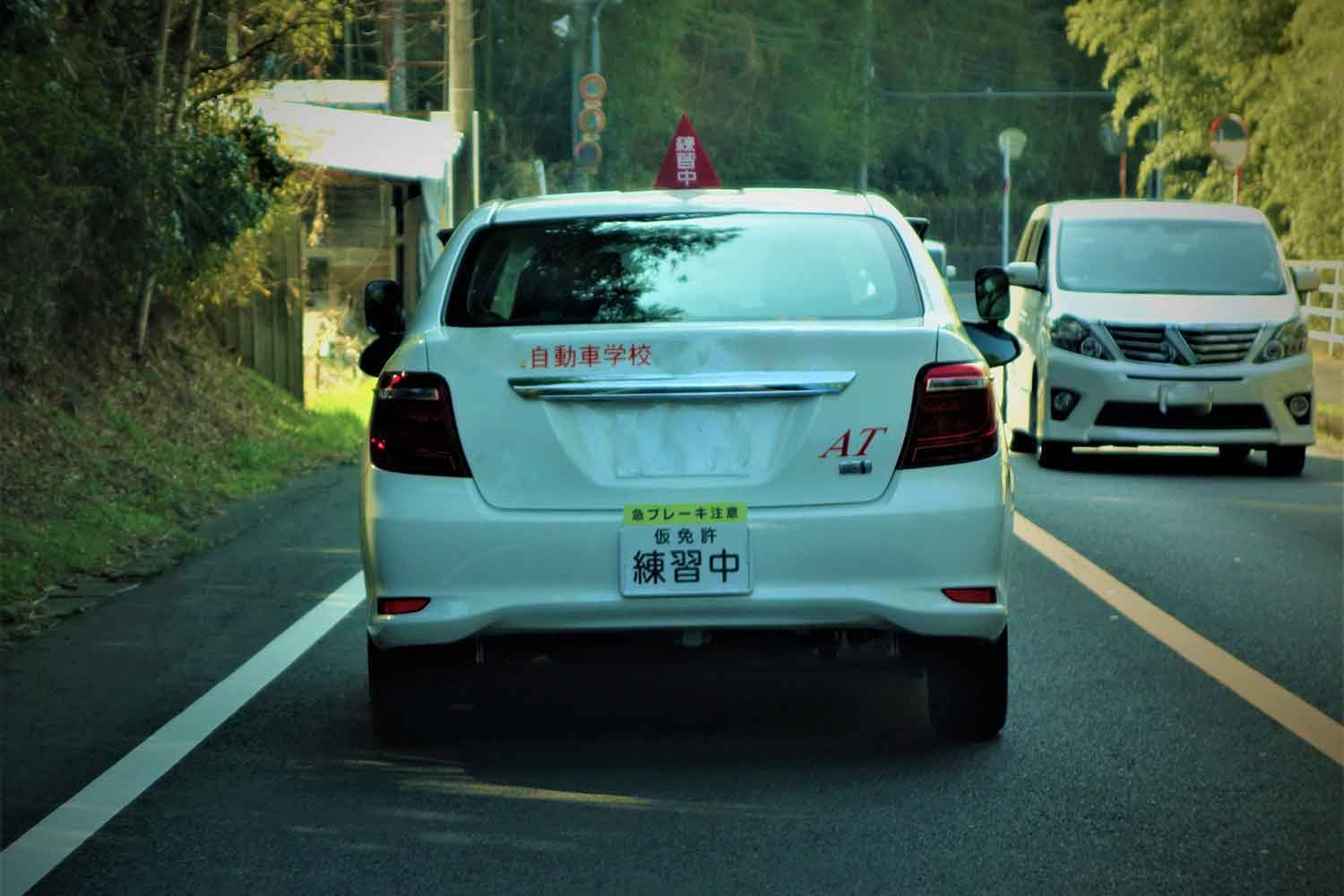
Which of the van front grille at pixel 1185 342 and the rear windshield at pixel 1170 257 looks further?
the rear windshield at pixel 1170 257

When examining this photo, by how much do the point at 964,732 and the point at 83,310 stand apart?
10.1 m

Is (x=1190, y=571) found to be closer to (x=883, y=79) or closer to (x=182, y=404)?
(x=182, y=404)

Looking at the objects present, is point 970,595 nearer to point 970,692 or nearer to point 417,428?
point 970,692

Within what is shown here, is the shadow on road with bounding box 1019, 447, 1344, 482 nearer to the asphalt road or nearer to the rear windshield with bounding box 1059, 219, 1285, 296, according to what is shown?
the rear windshield with bounding box 1059, 219, 1285, 296

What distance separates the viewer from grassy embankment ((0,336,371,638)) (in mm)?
Result: 9812

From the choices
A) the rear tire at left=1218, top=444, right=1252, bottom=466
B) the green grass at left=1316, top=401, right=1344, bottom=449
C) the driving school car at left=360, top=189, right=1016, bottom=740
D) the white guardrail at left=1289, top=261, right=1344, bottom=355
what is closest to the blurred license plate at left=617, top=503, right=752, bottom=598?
the driving school car at left=360, top=189, right=1016, bottom=740

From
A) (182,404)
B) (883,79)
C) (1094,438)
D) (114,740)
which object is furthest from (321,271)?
(883,79)

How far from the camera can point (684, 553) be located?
213 inches

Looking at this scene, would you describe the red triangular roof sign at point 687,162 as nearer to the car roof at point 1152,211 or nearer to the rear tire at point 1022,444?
the car roof at point 1152,211

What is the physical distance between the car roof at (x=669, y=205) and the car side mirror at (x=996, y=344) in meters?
Result: 1.65

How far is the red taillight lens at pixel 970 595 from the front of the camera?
5.54 metres

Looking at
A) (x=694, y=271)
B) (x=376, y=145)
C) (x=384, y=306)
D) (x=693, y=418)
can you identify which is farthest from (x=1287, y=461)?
(x=376, y=145)

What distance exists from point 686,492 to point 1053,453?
31.4 ft

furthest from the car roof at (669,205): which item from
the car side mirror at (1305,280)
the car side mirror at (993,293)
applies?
the car side mirror at (1305,280)
